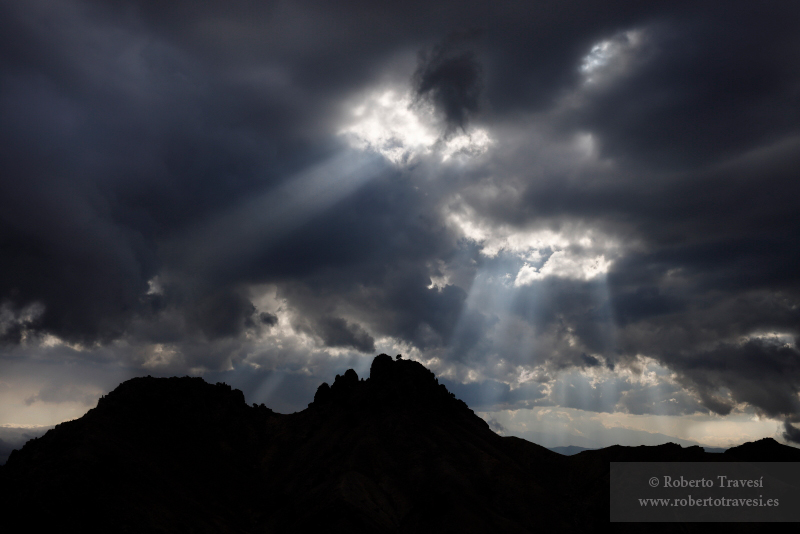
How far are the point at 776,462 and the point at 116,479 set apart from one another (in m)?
162

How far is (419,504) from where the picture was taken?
113250mm

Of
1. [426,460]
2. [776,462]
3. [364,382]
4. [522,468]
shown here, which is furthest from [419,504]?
[776,462]

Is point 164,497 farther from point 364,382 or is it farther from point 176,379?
point 364,382

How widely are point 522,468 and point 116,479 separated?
113695 mm

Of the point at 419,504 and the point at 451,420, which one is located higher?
the point at 451,420

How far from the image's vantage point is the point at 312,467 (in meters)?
138

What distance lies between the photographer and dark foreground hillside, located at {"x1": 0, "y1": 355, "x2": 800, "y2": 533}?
3821 inches

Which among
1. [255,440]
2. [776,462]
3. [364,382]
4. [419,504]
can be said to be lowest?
[419,504]

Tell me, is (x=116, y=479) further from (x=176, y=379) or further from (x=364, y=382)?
(x=364, y=382)

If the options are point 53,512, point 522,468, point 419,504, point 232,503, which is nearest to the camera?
point 53,512

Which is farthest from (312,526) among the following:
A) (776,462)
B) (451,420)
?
(776,462)

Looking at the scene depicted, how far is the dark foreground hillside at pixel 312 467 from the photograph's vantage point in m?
97.1

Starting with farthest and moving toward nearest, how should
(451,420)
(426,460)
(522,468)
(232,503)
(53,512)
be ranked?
(451,420) < (522,468) < (426,460) < (232,503) < (53,512)

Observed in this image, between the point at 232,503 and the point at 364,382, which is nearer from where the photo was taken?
the point at 232,503
